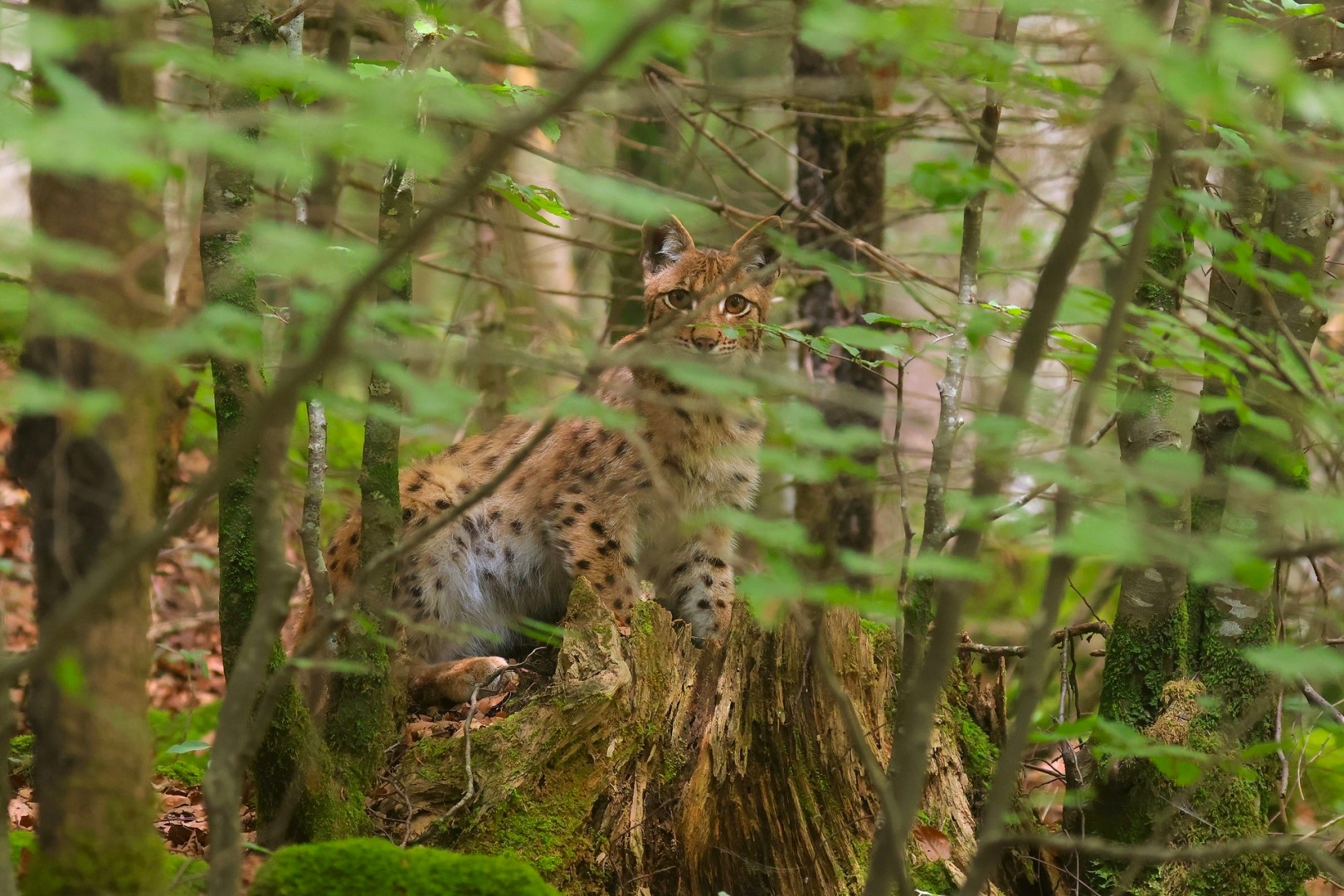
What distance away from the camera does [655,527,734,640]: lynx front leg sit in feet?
21.1

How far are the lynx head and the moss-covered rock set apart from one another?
253 cm

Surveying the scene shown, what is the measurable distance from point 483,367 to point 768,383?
6.12 meters

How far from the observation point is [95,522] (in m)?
3.07

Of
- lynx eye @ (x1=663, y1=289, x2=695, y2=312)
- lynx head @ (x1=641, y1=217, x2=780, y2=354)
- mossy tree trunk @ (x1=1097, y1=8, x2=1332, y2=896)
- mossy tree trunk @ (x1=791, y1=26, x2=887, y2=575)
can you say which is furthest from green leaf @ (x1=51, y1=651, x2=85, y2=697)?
mossy tree trunk @ (x1=791, y1=26, x2=887, y2=575)

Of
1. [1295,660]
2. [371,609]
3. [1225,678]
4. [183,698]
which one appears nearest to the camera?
[1295,660]

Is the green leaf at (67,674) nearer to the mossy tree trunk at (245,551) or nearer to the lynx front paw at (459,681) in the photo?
the mossy tree trunk at (245,551)

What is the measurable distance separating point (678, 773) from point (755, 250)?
239 centimetres

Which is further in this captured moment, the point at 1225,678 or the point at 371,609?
the point at 1225,678

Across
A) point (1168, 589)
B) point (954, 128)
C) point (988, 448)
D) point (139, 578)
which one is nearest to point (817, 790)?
point (1168, 589)

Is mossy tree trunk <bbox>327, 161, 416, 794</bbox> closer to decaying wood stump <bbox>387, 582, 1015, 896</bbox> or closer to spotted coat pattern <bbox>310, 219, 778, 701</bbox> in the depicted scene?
decaying wood stump <bbox>387, 582, 1015, 896</bbox>

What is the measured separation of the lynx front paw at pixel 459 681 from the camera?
17.6 ft

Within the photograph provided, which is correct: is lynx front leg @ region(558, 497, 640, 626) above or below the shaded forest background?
below

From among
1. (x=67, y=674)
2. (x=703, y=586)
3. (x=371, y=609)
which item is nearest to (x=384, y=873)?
(x=371, y=609)

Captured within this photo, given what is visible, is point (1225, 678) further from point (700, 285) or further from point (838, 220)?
point (838, 220)
